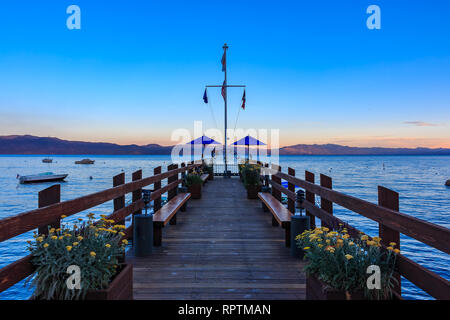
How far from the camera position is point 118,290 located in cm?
229

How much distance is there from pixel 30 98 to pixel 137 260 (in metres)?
29.7

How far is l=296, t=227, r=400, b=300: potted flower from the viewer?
2.19 metres

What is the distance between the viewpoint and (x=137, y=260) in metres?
4.27

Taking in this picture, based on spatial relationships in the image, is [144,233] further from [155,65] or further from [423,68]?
[423,68]

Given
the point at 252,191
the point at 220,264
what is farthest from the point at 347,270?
the point at 252,191

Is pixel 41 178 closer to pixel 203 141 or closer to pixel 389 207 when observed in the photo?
pixel 203 141

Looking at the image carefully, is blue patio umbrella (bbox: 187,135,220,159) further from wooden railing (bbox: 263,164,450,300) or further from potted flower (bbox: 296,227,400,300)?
potted flower (bbox: 296,227,400,300)

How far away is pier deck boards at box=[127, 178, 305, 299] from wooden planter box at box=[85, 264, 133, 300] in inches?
25.3

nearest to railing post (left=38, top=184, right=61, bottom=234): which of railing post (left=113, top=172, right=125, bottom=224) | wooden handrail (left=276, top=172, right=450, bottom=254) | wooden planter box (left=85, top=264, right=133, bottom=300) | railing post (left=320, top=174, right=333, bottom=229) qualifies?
wooden planter box (left=85, top=264, right=133, bottom=300)

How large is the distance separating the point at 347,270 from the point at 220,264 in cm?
222

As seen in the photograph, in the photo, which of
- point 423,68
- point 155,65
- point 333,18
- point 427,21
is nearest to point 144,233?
point 333,18

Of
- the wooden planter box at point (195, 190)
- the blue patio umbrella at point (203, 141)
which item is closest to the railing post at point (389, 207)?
the wooden planter box at point (195, 190)

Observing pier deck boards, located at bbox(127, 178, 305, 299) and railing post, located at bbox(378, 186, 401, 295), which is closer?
railing post, located at bbox(378, 186, 401, 295)

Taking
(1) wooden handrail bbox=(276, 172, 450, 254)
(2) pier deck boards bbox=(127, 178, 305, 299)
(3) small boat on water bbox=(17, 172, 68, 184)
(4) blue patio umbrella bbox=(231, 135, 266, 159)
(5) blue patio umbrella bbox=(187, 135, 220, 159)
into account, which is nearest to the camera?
(1) wooden handrail bbox=(276, 172, 450, 254)
